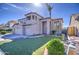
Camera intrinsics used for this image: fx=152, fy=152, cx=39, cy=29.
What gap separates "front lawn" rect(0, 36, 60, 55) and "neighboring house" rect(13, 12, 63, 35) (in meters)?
0.07

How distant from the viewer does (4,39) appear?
1470 mm

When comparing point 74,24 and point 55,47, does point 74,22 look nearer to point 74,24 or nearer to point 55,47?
point 74,24

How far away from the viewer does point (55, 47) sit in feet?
4.68

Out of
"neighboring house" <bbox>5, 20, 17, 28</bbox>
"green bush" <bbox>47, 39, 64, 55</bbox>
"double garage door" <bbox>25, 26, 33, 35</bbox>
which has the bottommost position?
"green bush" <bbox>47, 39, 64, 55</bbox>

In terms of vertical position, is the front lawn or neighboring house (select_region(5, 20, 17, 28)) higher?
neighboring house (select_region(5, 20, 17, 28))

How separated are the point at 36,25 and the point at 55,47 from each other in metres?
0.29

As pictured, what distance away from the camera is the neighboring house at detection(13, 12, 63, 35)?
1468 millimetres

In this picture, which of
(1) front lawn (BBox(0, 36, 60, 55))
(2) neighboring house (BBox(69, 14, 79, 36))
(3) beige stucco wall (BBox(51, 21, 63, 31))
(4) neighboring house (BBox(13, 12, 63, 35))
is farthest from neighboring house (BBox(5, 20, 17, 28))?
(2) neighboring house (BBox(69, 14, 79, 36))

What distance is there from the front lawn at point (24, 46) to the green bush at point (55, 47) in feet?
0.20

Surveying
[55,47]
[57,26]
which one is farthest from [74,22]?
[55,47]

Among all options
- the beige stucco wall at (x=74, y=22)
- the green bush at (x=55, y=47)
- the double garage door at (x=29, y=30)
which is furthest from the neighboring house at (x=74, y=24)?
the double garage door at (x=29, y=30)

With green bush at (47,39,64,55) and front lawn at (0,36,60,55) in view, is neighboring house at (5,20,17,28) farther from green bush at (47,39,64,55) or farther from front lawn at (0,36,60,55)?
green bush at (47,39,64,55)

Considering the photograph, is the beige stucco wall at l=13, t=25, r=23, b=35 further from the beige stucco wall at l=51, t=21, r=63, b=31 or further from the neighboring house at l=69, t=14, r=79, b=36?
the neighboring house at l=69, t=14, r=79, b=36
